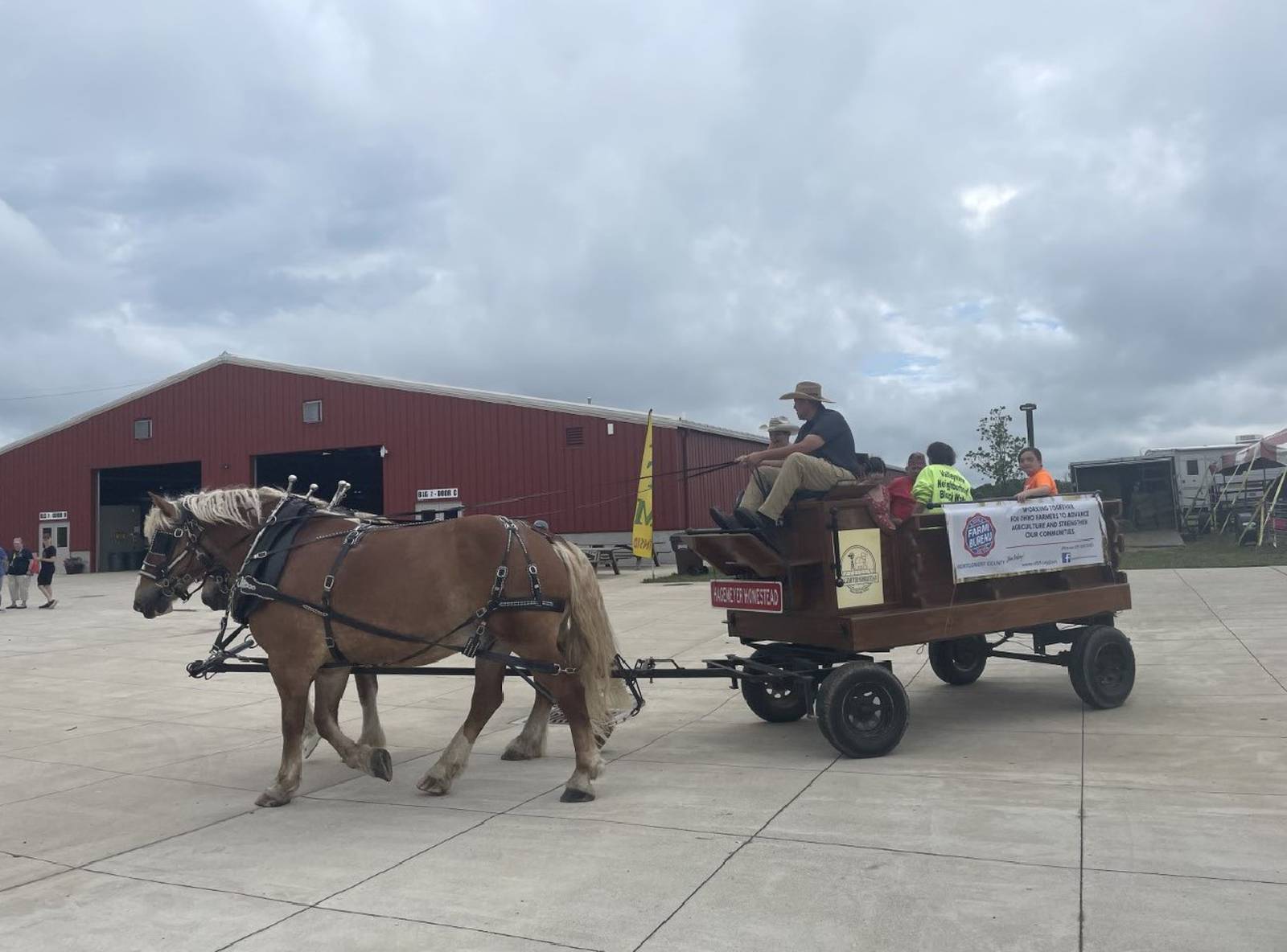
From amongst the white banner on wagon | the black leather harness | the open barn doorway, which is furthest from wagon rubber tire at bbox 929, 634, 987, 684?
the open barn doorway

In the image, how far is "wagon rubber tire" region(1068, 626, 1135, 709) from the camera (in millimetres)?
6754

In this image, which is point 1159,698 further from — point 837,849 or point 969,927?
point 969,927

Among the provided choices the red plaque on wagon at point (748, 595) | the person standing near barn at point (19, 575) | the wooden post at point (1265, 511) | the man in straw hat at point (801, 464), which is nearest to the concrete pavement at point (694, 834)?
the red plaque on wagon at point (748, 595)

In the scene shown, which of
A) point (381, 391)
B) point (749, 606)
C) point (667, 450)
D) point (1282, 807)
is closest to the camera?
point (1282, 807)

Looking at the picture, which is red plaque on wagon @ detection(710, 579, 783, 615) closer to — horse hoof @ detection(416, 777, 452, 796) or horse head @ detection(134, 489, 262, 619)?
horse hoof @ detection(416, 777, 452, 796)

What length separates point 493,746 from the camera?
6746 mm

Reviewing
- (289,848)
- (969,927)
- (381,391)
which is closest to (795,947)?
(969,927)

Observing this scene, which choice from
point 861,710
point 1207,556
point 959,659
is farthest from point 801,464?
point 1207,556

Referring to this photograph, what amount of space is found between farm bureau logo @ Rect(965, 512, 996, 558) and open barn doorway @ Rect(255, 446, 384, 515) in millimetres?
28565

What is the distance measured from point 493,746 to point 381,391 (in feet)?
90.7

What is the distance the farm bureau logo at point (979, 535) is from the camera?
6.30 m

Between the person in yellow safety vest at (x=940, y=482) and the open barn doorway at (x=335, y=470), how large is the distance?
27874 mm

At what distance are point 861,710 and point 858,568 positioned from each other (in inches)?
34.4

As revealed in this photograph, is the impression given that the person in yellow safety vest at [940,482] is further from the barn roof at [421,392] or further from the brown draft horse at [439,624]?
the barn roof at [421,392]
